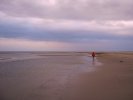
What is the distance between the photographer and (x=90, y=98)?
825cm

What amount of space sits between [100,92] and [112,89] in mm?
945

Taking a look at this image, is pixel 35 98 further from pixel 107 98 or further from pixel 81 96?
pixel 107 98

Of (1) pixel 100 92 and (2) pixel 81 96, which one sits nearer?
(2) pixel 81 96

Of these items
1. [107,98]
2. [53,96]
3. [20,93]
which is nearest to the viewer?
[107,98]

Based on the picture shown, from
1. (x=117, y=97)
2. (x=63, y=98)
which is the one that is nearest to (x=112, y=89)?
(x=117, y=97)

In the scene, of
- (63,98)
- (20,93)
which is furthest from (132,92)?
(20,93)

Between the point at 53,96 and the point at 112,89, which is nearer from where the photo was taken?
the point at 53,96

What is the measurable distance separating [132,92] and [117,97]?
1207 millimetres

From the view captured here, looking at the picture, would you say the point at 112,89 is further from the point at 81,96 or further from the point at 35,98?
the point at 35,98

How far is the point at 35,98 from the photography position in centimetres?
845

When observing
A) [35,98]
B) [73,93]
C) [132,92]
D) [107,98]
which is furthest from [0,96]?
[132,92]

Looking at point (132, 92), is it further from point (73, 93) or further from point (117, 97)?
point (73, 93)

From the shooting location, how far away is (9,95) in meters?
9.08

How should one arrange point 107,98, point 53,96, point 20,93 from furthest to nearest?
point 20,93
point 53,96
point 107,98
